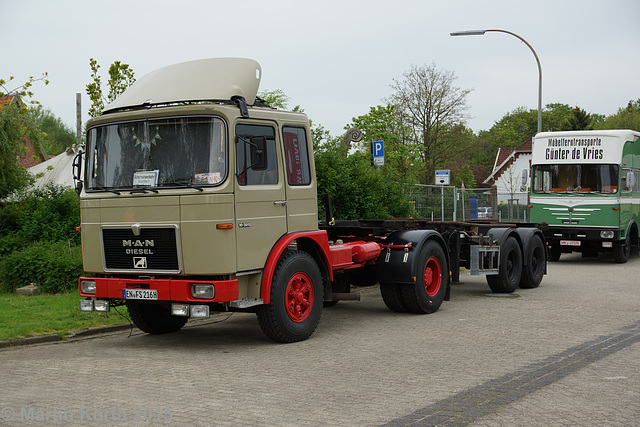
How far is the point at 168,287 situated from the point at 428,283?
4.51 m

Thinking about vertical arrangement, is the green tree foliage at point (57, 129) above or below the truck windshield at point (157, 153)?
above

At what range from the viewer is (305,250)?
9.66 meters

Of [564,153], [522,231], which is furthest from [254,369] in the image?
[564,153]

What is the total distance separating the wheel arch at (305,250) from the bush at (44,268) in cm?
592

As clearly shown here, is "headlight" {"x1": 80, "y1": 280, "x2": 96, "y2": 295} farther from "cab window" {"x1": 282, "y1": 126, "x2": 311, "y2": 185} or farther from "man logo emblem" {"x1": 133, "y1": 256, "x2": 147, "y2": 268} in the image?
"cab window" {"x1": 282, "y1": 126, "x2": 311, "y2": 185}

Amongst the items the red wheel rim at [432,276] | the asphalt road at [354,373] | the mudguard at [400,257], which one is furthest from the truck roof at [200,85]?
the red wheel rim at [432,276]

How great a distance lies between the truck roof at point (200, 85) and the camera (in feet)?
28.2

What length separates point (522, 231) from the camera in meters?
14.5

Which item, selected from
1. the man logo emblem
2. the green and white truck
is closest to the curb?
the man logo emblem

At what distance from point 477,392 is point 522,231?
339 inches

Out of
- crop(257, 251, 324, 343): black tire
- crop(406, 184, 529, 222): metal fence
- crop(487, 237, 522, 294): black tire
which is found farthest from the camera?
crop(406, 184, 529, 222): metal fence

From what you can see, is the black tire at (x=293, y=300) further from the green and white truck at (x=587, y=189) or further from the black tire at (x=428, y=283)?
the green and white truck at (x=587, y=189)

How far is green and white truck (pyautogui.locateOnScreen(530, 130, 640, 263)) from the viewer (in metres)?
19.9

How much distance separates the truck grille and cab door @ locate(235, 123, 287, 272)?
2.52ft
